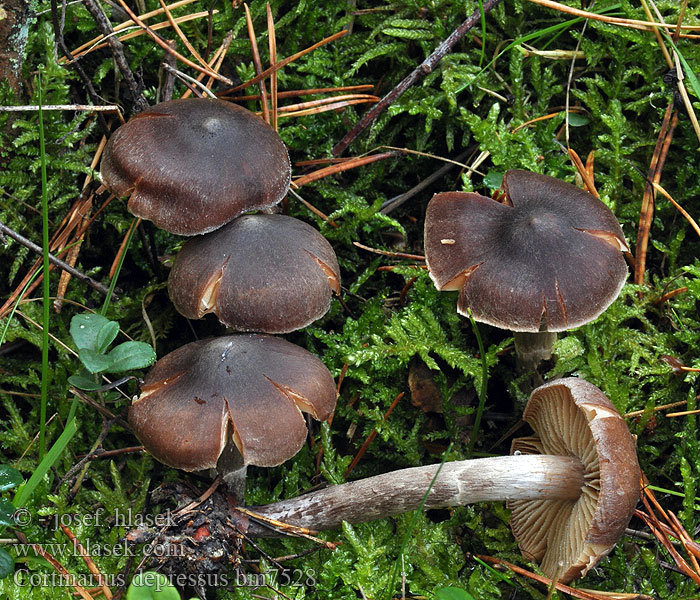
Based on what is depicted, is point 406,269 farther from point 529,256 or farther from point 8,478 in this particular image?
point 8,478

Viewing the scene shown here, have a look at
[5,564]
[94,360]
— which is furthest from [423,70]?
[5,564]

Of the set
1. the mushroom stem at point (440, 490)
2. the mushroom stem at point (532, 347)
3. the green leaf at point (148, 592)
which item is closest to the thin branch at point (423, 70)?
the mushroom stem at point (532, 347)

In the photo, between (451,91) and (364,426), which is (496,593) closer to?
(364,426)

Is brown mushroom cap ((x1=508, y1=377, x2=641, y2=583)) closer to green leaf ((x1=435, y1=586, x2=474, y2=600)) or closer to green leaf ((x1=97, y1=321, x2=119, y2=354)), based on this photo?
green leaf ((x1=435, y1=586, x2=474, y2=600))

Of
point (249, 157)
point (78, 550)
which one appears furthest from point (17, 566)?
point (249, 157)

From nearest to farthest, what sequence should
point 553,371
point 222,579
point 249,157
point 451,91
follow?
point 222,579 → point 249,157 → point 553,371 → point 451,91

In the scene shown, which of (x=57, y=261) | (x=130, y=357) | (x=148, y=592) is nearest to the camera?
(x=148, y=592)

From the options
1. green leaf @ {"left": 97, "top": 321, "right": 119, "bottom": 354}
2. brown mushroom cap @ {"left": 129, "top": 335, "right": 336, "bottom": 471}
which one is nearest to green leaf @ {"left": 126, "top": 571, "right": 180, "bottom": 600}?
brown mushroom cap @ {"left": 129, "top": 335, "right": 336, "bottom": 471}
